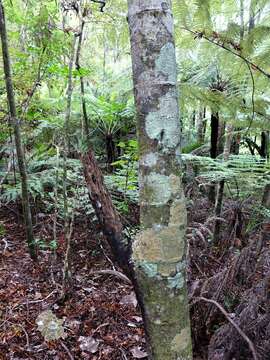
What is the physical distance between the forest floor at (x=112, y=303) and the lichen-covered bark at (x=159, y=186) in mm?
737

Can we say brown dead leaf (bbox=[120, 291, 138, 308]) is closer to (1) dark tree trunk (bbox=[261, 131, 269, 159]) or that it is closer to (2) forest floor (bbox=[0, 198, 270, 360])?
(2) forest floor (bbox=[0, 198, 270, 360])

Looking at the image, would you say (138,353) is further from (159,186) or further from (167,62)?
(167,62)

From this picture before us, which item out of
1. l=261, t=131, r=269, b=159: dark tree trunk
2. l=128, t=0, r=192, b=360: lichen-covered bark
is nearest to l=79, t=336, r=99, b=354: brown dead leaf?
l=128, t=0, r=192, b=360: lichen-covered bark

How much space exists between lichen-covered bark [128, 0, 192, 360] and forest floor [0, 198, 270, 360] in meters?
0.74

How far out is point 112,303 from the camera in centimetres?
270

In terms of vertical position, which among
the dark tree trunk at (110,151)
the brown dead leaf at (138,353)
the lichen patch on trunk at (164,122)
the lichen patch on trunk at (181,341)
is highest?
the lichen patch on trunk at (164,122)

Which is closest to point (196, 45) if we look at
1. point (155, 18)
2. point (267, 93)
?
point (267, 93)

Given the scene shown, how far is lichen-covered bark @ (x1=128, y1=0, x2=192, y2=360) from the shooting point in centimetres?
112

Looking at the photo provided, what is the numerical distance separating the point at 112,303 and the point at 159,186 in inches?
75.3

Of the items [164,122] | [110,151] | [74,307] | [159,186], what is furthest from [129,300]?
[110,151]

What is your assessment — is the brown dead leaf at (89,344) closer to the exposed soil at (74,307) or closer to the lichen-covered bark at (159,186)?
the exposed soil at (74,307)

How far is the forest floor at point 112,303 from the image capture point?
70.6 inches

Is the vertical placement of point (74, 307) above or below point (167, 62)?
below

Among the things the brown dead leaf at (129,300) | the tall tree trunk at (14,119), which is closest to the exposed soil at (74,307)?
the brown dead leaf at (129,300)
